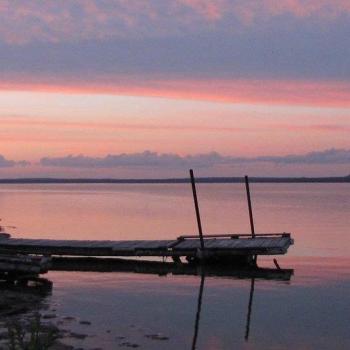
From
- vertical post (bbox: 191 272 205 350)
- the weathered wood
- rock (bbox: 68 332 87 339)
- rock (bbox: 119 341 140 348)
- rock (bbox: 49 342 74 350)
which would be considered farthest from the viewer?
the weathered wood

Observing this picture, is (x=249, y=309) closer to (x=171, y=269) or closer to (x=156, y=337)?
(x=156, y=337)

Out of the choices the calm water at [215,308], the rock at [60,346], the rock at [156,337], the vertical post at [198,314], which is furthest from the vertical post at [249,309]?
the rock at [60,346]

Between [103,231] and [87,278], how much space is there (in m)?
24.2

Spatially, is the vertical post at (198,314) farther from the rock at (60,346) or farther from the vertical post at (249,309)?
the rock at (60,346)

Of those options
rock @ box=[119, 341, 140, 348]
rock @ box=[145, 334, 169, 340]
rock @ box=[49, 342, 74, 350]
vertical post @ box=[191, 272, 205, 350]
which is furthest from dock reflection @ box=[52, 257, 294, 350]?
rock @ box=[49, 342, 74, 350]

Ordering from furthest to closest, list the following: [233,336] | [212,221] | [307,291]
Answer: [212,221] → [307,291] → [233,336]

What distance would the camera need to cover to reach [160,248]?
2730 cm

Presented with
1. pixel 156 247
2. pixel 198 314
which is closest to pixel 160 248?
pixel 156 247

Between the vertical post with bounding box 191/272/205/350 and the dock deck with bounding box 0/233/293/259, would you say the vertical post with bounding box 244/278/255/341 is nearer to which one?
the vertical post with bounding box 191/272/205/350

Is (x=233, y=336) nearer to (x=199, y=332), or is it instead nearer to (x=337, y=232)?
(x=199, y=332)

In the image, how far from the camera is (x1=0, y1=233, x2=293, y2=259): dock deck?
26531 millimetres

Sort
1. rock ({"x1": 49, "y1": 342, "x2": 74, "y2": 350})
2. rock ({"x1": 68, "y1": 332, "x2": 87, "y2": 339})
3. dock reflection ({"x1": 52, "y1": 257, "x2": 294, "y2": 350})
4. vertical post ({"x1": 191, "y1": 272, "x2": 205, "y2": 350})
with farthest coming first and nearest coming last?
dock reflection ({"x1": 52, "y1": 257, "x2": 294, "y2": 350}) → vertical post ({"x1": 191, "y1": 272, "x2": 205, "y2": 350}) → rock ({"x1": 68, "y1": 332, "x2": 87, "y2": 339}) → rock ({"x1": 49, "y1": 342, "x2": 74, "y2": 350})

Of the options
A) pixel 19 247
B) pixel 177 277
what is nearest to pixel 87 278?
pixel 177 277

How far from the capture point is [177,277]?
25297 millimetres
